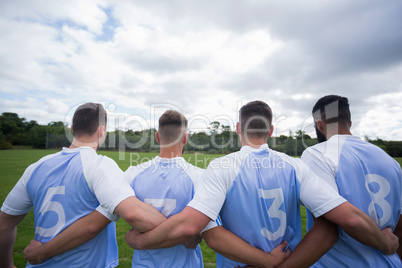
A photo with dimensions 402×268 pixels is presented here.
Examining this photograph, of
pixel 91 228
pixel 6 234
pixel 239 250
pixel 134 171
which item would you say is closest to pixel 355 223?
pixel 239 250

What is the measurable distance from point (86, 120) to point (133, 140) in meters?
45.0

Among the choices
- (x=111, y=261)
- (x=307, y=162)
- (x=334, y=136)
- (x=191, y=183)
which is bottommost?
(x=111, y=261)

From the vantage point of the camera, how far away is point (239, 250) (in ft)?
5.71

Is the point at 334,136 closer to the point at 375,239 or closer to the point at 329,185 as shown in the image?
the point at 329,185

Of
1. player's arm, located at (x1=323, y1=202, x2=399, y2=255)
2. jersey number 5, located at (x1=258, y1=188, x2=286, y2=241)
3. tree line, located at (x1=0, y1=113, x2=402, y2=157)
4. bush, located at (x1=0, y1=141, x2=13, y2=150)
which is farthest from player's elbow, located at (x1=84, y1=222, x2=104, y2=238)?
bush, located at (x1=0, y1=141, x2=13, y2=150)

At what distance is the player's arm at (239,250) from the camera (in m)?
1.74

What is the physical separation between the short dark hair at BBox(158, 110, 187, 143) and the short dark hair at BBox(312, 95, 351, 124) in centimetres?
179

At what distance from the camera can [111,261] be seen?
89.2 inches

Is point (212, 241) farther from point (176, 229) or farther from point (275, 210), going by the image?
point (275, 210)

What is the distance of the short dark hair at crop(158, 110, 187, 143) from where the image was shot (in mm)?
2412

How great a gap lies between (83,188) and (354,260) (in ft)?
9.34

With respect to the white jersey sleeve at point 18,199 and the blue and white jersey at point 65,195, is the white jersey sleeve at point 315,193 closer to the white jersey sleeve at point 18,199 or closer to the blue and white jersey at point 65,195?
the blue and white jersey at point 65,195

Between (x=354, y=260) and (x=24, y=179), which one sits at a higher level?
(x=24, y=179)

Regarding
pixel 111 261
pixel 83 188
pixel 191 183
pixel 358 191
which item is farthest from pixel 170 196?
pixel 358 191
